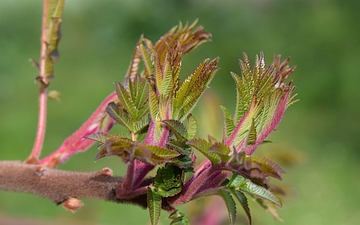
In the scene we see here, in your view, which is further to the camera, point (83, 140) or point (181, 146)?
point (83, 140)

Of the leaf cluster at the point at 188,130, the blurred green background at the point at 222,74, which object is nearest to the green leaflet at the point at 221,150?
the leaf cluster at the point at 188,130

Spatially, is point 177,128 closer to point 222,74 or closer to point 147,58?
point 147,58

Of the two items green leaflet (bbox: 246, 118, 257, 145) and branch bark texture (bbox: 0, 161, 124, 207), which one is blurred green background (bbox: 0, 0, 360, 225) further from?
green leaflet (bbox: 246, 118, 257, 145)

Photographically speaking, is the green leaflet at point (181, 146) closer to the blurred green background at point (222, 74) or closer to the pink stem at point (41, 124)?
the pink stem at point (41, 124)

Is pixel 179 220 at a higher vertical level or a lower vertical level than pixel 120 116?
lower

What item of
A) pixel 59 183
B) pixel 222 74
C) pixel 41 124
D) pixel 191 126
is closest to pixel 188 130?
pixel 191 126

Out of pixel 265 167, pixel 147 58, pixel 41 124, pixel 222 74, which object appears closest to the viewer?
pixel 265 167

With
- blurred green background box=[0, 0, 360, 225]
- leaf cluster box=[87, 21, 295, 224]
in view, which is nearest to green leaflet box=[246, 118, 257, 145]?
leaf cluster box=[87, 21, 295, 224]
